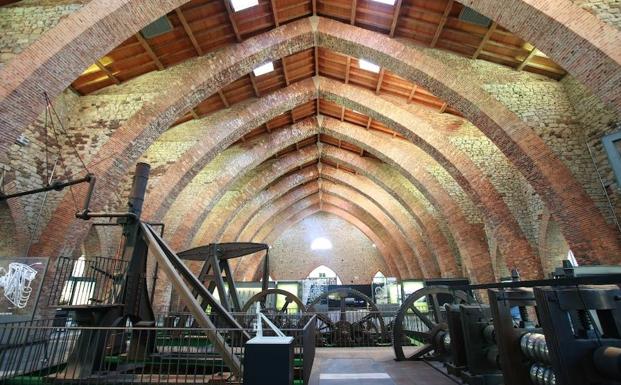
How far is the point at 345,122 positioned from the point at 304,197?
1059cm

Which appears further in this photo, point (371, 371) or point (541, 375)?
point (371, 371)

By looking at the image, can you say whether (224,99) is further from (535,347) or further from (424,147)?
(535,347)

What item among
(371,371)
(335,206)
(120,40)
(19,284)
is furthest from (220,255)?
(335,206)

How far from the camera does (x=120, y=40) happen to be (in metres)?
7.66

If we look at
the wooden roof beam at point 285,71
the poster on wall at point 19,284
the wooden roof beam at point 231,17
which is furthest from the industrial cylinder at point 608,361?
the wooden roof beam at point 285,71

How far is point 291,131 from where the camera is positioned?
17.0m

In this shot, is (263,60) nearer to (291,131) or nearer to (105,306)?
(291,131)

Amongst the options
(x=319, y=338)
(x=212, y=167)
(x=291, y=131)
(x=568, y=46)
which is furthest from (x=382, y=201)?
(x=568, y=46)

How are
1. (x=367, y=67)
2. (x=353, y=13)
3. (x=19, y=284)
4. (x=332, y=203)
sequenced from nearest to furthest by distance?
(x=19, y=284), (x=353, y=13), (x=367, y=67), (x=332, y=203)

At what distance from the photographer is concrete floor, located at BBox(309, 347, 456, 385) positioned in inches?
203

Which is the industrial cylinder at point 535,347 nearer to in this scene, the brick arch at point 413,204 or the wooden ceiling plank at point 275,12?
the wooden ceiling plank at point 275,12

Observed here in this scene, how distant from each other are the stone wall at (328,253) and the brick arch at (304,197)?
4103 millimetres

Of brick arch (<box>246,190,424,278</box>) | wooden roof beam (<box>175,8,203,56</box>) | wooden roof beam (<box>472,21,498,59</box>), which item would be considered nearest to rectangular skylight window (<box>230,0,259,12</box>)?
wooden roof beam (<box>175,8,203,56</box>)

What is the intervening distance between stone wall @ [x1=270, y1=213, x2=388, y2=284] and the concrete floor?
22.5m
